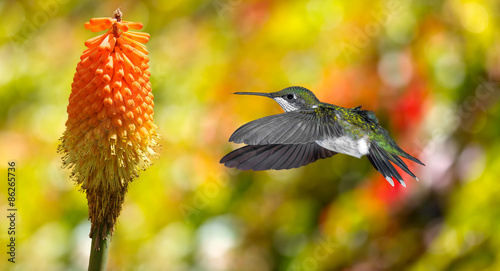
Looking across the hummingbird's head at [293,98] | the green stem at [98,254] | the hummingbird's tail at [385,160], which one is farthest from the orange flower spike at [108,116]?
the hummingbird's tail at [385,160]

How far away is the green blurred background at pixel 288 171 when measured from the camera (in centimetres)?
284

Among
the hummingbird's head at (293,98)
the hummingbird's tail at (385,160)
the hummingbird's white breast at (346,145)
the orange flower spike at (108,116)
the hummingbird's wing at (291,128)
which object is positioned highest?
the orange flower spike at (108,116)

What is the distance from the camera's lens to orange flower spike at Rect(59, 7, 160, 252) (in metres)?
1.20

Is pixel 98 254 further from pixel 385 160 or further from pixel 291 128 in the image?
pixel 385 160

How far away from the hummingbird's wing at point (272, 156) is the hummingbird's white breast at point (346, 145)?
0.11 m

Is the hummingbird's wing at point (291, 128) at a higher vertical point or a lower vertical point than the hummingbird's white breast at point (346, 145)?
higher

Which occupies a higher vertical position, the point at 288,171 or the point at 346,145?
the point at 288,171

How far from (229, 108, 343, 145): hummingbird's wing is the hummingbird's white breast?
2 centimetres

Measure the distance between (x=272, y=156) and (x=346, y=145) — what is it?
0.63 feet

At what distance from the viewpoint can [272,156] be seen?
56.2 inches

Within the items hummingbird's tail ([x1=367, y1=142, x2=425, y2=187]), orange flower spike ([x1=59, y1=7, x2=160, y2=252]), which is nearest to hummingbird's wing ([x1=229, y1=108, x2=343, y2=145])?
hummingbird's tail ([x1=367, y1=142, x2=425, y2=187])

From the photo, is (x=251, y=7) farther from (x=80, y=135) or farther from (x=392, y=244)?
(x=80, y=135)

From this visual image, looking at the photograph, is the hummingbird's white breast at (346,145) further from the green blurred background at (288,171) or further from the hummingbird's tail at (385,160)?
the green blurred background at (288,171)

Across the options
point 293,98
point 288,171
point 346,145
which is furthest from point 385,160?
point 288,171
